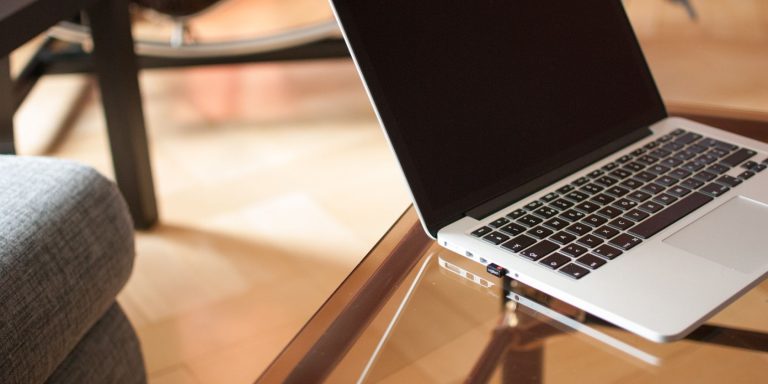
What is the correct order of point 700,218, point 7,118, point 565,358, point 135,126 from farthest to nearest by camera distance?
point 135,126
point 7,118
point 700,218
point 565,358

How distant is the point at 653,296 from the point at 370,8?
0.27 meters

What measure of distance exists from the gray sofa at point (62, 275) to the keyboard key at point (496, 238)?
0.39m

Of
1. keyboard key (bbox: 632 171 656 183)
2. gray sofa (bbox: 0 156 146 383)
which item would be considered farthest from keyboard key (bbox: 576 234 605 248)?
gray sofa (bbox: 0 156 146 383)

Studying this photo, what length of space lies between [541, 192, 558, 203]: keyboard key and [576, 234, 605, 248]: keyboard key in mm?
55

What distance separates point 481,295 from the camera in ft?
1.98

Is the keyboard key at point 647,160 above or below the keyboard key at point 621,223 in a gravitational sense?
above

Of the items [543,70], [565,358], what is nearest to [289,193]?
[543,70]

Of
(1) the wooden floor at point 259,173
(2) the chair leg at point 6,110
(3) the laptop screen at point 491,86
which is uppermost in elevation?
(2) the chair leg at point 6,110

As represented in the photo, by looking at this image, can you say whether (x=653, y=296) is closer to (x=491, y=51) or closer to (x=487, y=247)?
(x=487, y=247)

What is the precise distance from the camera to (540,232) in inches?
24.7

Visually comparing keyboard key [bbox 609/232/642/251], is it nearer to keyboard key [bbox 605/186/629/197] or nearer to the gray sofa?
keyboard key [bbox 605/186/629/197]

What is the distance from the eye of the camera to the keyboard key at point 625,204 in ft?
2.17

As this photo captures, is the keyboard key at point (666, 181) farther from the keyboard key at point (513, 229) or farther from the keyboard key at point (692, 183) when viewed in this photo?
the keyboard key at point (513, 229)

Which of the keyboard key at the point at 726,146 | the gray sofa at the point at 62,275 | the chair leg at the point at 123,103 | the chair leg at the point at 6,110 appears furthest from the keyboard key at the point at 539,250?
the chair leg at the point at 123,103
